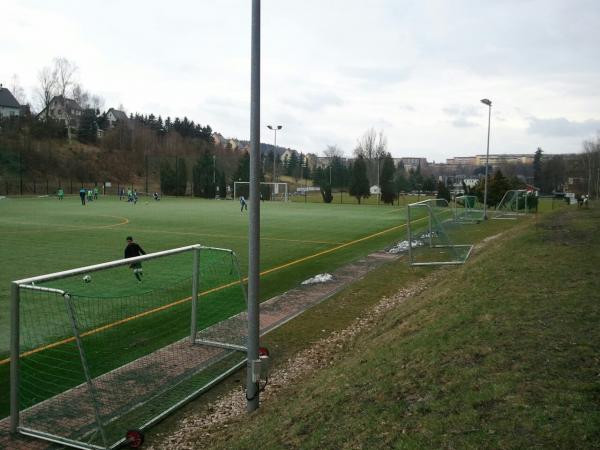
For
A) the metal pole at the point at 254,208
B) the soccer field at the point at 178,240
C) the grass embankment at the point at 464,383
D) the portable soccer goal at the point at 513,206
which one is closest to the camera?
the grass embankment at the point at 464,383

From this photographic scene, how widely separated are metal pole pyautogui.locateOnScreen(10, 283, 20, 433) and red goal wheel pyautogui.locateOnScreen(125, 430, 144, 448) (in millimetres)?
1423

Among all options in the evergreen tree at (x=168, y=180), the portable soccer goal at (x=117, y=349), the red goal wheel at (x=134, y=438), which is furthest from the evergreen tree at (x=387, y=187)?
the red goal wheel at (x=134, y=438)

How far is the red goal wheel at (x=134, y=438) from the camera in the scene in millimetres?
6137

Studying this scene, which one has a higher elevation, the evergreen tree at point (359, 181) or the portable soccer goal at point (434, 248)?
the evergreen tree at point (359, 181)

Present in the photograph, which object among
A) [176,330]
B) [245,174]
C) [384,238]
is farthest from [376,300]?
[245,174]

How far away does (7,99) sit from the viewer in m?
109

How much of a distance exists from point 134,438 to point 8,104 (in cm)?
12152

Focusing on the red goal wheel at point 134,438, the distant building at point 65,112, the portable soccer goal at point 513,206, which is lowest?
the red goal wheel at point 134,438

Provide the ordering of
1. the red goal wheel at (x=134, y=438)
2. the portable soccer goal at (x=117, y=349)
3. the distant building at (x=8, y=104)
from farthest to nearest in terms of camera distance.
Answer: the distant building at (x=8, y=104)
the portable soccer goal at (x=117, y=349)
the red goal wheel at (x=134, y=438)

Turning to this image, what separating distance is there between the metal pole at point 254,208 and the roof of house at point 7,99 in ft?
393

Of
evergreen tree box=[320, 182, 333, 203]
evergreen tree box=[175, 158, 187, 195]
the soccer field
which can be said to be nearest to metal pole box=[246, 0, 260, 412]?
the soccer field

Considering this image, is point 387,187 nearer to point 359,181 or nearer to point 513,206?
point 359,181

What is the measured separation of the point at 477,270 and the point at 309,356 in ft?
17.2

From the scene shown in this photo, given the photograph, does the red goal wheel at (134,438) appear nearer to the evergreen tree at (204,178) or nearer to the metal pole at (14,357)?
the metal pole at (14,357)
